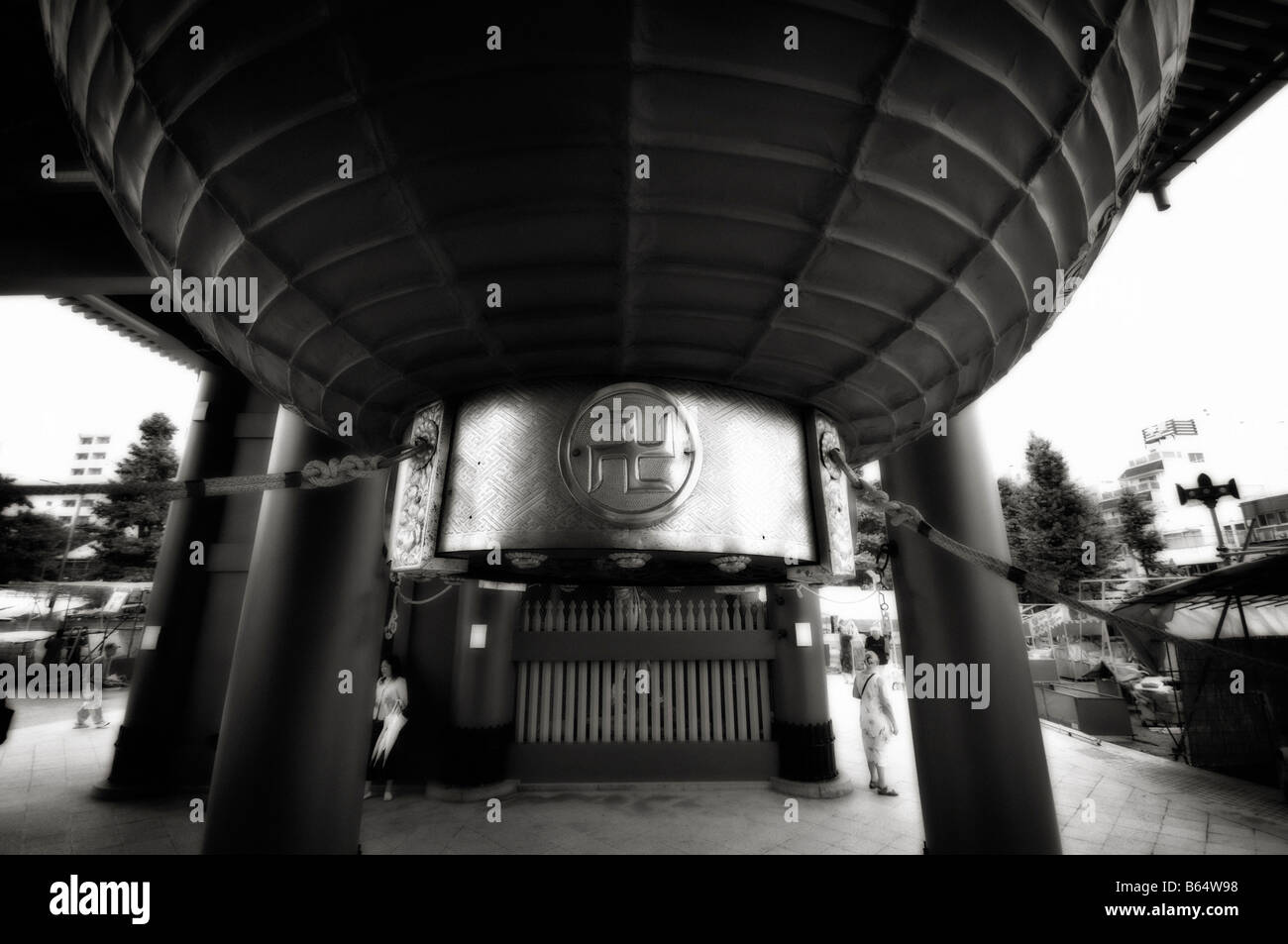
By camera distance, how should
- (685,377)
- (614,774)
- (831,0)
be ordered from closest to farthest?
(831,0)
(685,377)
(614,774)

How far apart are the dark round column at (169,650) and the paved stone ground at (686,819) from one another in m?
0.37

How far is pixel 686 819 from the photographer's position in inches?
235

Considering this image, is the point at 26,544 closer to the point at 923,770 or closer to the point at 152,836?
the point at 923,770

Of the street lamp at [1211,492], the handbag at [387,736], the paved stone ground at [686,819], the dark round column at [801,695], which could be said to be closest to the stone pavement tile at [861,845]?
the paved stone ground at [686,819]

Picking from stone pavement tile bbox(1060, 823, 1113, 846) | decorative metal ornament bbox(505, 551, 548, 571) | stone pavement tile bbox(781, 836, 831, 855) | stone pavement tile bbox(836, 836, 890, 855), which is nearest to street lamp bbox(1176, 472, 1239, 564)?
stone pavement tile bbox(1060, 823, 1113, 846)

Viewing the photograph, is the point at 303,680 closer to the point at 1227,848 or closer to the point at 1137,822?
the point at 1227,848

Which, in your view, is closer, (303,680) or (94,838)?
(303,680)

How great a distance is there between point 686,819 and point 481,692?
2.77 m

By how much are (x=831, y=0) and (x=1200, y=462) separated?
190 ft

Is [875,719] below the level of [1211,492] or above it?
below

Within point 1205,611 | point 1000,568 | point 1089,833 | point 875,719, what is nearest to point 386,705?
point 875,719

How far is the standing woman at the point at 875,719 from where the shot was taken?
695 centimetres

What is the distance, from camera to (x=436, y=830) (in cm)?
569
